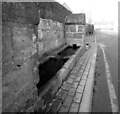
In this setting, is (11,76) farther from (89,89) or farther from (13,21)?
(89,89)

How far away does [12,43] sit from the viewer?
1.46 meters

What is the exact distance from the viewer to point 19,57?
1.61 meters

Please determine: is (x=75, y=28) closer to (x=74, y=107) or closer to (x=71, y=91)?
(x=71, y=91)

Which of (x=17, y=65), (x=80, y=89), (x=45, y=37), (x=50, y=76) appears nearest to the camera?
(x=17, y=65)

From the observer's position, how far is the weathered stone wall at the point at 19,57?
4.50 feet

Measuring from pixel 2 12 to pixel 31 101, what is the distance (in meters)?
1.28

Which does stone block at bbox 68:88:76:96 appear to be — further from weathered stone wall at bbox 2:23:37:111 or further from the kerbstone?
weathered stone wall at bbox 2:23:37:111

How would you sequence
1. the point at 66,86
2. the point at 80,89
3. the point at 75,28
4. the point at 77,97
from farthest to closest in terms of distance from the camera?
the point at 75,28, the point at 66,86, the point at 80,89, the point at 77,97

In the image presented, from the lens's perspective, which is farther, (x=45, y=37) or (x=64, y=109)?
(x=45, y=37)

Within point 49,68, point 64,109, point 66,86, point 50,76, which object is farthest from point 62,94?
point 49,68

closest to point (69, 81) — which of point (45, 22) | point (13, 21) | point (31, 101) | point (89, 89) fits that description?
point (89, 89)

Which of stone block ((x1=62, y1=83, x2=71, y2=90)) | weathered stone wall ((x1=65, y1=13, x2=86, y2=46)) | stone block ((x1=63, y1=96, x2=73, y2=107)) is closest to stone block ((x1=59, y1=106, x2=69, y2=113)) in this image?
stone block ((x1=63, y1=96, x2=73, y2=107))

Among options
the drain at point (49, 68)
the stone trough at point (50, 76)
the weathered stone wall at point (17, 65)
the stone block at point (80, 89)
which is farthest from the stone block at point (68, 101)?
the weathered stone wall at point (17, 65)

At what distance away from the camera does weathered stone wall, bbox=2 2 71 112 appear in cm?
137
